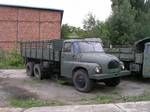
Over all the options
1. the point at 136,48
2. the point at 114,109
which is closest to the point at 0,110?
the point at 114,109

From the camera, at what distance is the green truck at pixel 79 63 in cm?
1263

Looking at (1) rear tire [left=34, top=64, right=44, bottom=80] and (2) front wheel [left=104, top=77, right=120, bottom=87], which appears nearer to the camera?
(2) front wheel [left=104, top=77, right=120, bottom=87]

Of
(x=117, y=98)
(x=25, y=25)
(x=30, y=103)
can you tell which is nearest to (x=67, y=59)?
(x=117, y=98)

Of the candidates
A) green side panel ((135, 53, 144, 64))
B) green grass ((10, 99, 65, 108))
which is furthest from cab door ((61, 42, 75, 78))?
green side panel ((135, 53, 144, 64))

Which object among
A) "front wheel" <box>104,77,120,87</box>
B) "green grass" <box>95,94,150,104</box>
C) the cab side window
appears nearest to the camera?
"green grass" <box>95,94,150,104</box>

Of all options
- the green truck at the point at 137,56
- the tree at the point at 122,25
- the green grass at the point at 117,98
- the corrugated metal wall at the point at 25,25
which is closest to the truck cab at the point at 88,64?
the green grass at the point at 117,98

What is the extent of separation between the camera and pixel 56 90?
13234 mm

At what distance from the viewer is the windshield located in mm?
13773

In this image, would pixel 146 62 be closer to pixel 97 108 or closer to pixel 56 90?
pixel 56 90

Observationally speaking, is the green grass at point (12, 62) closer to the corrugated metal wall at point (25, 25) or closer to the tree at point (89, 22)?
the corrugated metal wall at point (25, 25)

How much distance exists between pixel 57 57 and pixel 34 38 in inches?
724

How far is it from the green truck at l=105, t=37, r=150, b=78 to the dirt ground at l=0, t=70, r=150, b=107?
0.68m

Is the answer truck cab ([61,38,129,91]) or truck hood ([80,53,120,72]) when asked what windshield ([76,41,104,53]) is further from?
truck hood ([80,53,120,72])

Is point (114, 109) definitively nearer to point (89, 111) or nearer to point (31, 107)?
point (89, 111)
